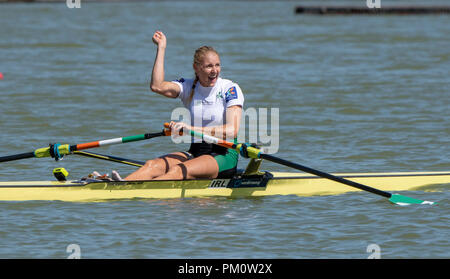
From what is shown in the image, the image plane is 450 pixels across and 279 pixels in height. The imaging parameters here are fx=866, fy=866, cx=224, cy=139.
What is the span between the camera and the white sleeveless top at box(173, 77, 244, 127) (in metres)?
9.48

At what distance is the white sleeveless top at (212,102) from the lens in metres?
9.48

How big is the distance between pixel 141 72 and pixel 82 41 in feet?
30.5

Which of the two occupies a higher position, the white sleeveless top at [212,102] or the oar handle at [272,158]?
the white sleeveless top at [212,102]

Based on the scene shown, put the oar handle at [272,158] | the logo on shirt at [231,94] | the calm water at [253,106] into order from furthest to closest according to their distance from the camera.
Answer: the logo on shirt at [231,94] → the oar handle at [272,158] → the calm water at [253,106]

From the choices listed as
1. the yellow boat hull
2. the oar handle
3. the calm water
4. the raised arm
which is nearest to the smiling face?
the raised arm

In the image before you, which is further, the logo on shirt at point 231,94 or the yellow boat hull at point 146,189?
the yellow boat hull at point 146,189

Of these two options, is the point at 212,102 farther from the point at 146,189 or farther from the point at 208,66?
the point at 146,189

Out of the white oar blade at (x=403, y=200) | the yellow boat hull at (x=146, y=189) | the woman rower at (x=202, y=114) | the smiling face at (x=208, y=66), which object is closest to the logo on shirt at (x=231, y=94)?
the woman rower at (x=202, y=114)

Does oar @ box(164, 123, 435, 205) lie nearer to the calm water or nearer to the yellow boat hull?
the calm water

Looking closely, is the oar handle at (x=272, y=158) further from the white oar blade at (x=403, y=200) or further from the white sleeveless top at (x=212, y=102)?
the white sleeveless top at (x=212, y=102)

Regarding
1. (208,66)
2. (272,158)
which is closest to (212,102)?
(208,66)

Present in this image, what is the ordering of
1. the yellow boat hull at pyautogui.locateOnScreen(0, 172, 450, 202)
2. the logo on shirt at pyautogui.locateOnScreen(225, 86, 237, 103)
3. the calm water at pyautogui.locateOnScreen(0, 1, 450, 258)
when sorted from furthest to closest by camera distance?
the yellow boat hull at pyautogui.locateOnScreen(0, 172, 450, 202) < the logo on shirt at pyautogui.locateOnScreen(225, 86, 237, 103) < the calm water at pyautogui.locateOnScreen(0, 1, 450, 258)
